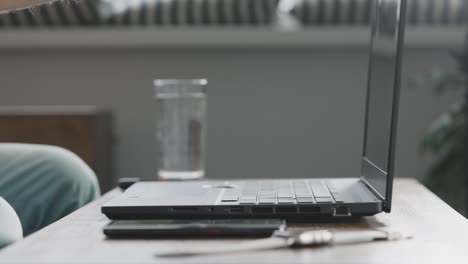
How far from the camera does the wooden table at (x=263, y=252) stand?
0.65 m

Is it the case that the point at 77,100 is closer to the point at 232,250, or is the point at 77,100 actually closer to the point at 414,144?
the point at 414,144

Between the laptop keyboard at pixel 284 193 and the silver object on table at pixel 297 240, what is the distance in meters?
0.09

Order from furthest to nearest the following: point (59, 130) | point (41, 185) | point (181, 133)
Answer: point (59, 130) < point (181, 133) < point (41, 185)

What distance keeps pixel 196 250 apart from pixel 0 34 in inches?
80.5

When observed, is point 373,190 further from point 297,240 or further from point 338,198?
point 297,240

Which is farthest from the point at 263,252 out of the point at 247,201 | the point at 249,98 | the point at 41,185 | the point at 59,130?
the point at 249,98

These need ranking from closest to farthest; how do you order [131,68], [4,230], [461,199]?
1. [4,230]
2. [461,199]
3. [131,68]

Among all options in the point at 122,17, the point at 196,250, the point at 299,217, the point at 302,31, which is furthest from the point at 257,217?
the point at 122,17

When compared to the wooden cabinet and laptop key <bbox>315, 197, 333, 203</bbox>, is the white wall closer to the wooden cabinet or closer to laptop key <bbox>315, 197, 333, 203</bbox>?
the wooden cabinet

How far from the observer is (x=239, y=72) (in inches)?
102

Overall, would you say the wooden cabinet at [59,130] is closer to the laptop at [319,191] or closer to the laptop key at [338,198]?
the laptop at [319,191]

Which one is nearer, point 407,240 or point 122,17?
point 407,240

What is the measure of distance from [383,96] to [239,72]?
1.67 m

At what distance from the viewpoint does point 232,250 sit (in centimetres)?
67
